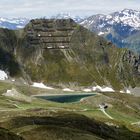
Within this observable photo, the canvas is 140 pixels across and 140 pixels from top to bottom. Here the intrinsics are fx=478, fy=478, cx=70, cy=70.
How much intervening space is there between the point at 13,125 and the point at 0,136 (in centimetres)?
3868

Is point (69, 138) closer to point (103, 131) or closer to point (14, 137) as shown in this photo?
point (14, 137)

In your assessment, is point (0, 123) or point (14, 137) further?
point (0, 123)

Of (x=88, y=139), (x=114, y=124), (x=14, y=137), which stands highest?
(x=14, y=137)

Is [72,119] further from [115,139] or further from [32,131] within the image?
[32,131]

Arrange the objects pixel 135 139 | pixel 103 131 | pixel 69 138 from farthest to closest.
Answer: pixel 135 139 < pixel 103 131 < pixel 69 138

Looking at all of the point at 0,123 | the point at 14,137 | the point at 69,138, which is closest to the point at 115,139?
the point at 0,123

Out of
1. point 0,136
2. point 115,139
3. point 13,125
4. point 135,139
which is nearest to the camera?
point 0,136

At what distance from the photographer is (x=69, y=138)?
69625mm

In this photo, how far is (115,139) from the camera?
319ft

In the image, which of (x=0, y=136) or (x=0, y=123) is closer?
(x=0, y=136)

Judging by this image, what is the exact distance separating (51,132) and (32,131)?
2.86m

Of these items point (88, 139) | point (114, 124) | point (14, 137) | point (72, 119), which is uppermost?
point (14, 137)

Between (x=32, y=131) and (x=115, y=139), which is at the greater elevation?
(x=32, y=131)

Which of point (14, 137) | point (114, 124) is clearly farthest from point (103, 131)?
point (14, 137)
